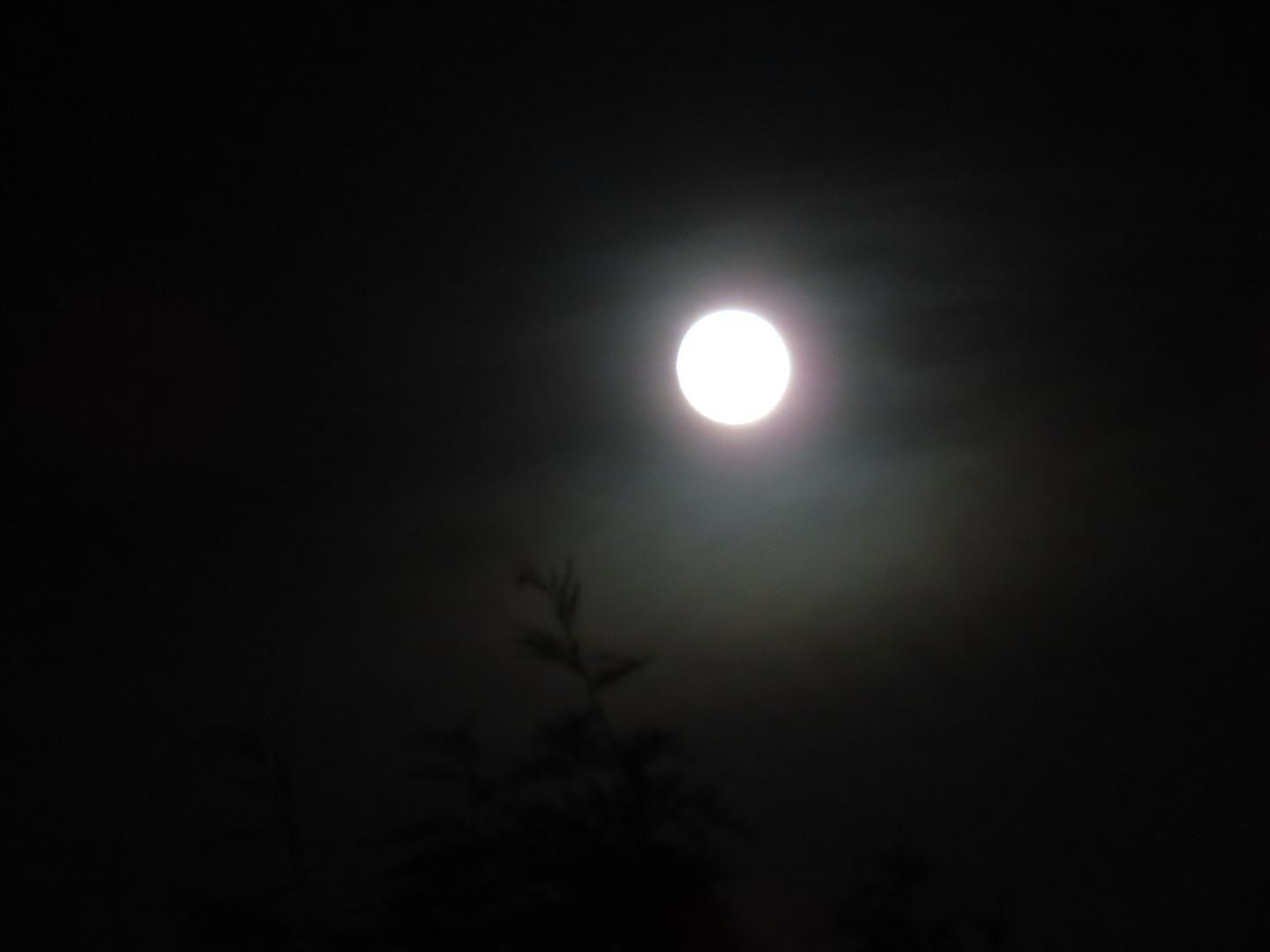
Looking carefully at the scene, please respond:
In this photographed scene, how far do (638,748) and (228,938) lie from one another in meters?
1.68

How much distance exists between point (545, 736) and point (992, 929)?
2555mm

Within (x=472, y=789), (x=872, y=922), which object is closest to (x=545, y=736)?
(x=472, y=789)

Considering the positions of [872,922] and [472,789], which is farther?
[872,922]

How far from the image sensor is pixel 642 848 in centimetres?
555

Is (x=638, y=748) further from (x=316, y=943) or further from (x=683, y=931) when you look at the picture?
(x=316, y=943)

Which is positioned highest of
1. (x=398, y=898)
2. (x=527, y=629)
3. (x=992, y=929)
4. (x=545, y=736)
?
(x=527, y=629)

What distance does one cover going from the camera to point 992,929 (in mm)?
7035

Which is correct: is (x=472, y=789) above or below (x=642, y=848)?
above

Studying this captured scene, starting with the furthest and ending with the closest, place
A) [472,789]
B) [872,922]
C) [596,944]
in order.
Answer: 1. [872,922]
2. [472,789]
3. [596,944]

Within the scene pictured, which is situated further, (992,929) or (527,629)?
(992,929)

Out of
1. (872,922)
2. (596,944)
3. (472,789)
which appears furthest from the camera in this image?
(872,922)

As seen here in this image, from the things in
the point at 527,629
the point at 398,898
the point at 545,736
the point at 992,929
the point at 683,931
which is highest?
the point at 527,629

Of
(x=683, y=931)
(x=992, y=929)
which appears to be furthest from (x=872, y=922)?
(x=683, y=931)

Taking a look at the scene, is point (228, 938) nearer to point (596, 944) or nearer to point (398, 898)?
point (398, 898)
